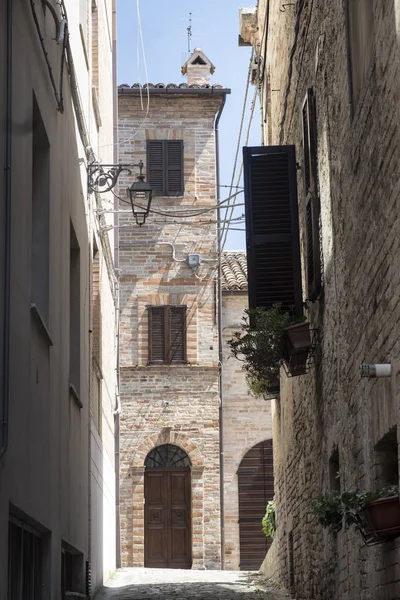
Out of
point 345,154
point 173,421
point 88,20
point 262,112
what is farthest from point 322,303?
point 173,421

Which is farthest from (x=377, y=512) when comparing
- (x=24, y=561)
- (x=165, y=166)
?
(x=165, y=166)

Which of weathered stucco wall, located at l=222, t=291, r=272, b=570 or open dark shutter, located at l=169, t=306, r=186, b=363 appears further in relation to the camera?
weathered stucco wall, located at l=222, t=291, r=272, b=570

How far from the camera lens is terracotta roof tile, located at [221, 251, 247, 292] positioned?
89.4 feet

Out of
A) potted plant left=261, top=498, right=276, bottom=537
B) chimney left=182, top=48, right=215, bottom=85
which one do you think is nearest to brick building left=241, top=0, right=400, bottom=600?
potted plant left=261, top=498, right=276, bottom=537

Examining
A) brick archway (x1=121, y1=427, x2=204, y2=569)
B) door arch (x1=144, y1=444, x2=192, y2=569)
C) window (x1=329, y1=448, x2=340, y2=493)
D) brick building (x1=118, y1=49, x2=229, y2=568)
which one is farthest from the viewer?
brick building (x1=118, y1=49, x2=229, y2=568)

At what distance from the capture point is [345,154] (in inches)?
343

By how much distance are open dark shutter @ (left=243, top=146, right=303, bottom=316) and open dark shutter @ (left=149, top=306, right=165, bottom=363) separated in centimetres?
1344

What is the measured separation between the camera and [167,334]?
25.7 meters

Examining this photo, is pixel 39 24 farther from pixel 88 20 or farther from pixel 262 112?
pixel 262 112

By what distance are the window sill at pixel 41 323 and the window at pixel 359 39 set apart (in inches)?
112

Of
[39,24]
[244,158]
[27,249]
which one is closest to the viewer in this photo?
[27,249]

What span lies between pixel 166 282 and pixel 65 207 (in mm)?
16020

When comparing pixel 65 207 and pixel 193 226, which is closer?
pixel 65 207

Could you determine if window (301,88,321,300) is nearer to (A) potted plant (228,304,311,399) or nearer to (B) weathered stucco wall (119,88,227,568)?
(A) potted plant (228,304,311,399)
